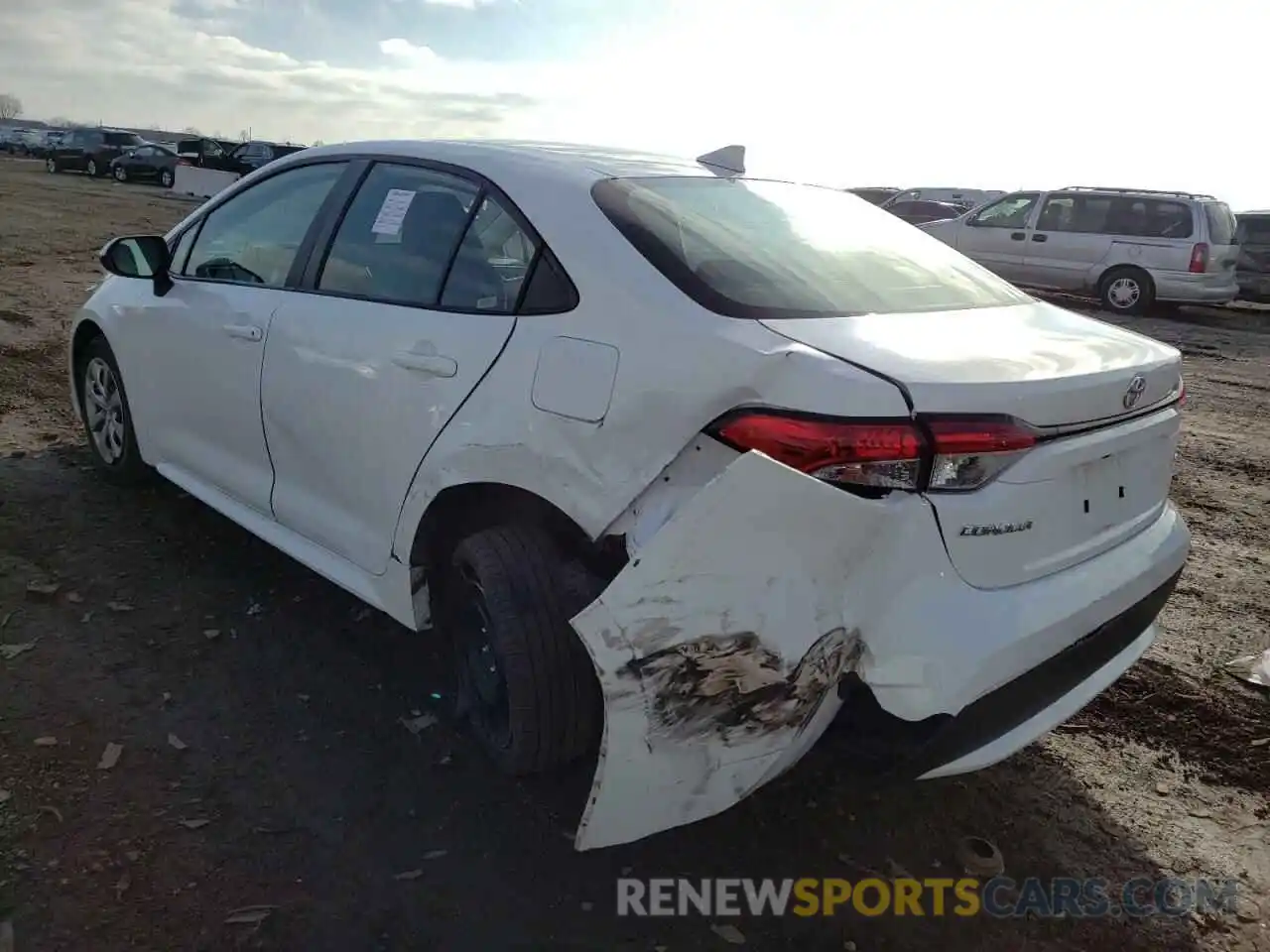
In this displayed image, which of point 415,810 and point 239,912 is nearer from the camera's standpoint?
point 239,912

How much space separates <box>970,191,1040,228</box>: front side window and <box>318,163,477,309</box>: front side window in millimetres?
13678

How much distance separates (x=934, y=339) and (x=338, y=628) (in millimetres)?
2307

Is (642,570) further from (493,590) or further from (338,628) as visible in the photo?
(338,628)

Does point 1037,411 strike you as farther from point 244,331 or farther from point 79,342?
point 79,342

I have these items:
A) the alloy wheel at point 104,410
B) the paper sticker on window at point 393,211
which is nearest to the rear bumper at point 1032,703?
the paper sticker on window at point 393,211

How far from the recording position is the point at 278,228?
3605mm

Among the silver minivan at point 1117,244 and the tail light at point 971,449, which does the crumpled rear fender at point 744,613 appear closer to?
the tail light at point 971,449

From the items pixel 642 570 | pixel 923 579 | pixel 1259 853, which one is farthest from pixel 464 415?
pixel 1259 853

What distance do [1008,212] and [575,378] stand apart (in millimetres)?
14539

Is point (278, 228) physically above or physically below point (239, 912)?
above

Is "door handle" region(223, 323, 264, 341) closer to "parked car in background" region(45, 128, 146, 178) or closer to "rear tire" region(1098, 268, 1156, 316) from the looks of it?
"rear tire" region(1098, 268, 1156, 316)

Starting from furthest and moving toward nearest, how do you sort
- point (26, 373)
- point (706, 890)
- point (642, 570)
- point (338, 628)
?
point (26, 373) → point (338, 628) → point (706, 890) → point (642, 570)

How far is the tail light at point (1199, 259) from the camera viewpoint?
44.1 feet

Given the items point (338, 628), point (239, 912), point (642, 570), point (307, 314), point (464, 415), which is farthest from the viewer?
point (338, 628)
